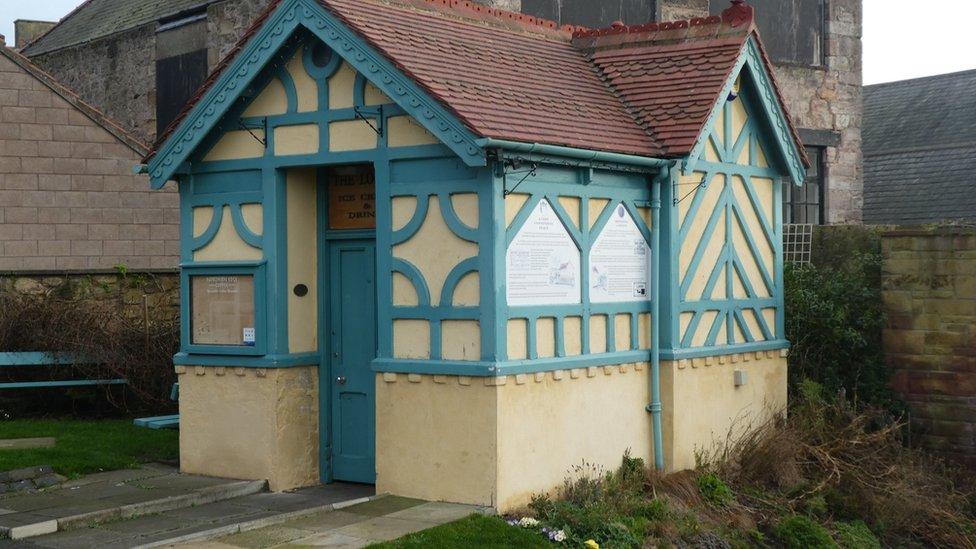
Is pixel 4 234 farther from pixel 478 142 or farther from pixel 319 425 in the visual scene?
pixel 478 142

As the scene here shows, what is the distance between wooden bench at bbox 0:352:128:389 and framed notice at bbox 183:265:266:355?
3.21 metres

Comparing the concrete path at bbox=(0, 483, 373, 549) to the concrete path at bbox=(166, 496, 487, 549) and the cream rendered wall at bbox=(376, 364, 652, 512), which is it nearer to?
the concrete path at bbox=(166, 496, 487, 549)

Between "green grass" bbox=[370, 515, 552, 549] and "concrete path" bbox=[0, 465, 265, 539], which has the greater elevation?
"concrete path" bbox=[0, 465, 265, 539]

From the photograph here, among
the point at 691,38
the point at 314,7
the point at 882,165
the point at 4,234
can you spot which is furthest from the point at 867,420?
the point at 882,165

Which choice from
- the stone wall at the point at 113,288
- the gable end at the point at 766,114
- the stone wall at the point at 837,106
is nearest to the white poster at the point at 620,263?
the gable end at the point at 766,114

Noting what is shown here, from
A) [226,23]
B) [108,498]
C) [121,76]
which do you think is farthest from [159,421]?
[121,76]

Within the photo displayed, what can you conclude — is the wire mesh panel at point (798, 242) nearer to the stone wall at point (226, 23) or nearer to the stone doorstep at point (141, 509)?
the stone wall at point (226, 23)

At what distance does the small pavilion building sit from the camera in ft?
33.9

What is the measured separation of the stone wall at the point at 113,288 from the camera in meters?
15.8

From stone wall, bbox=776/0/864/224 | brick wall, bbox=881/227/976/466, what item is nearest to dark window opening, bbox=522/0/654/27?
stone wall, bbox=776/0/864/224

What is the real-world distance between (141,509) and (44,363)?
17.2ft

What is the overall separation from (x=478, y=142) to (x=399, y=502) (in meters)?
3.07

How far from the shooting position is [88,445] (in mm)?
12914

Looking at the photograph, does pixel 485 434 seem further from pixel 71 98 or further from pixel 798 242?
pixel 71 98
